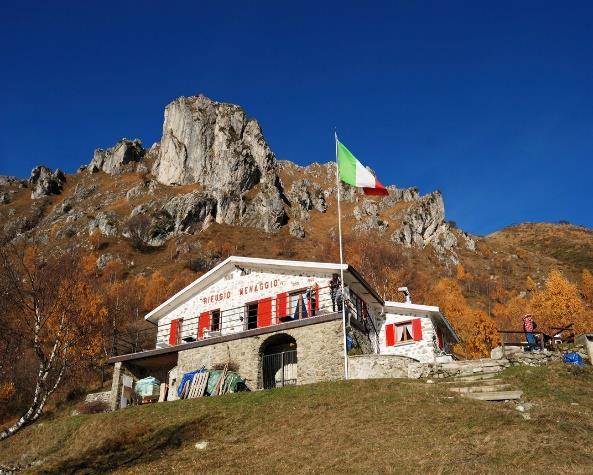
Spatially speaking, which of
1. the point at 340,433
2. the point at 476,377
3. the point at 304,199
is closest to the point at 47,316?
the point at 340,433

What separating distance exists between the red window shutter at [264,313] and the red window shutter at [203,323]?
3610 millimetres

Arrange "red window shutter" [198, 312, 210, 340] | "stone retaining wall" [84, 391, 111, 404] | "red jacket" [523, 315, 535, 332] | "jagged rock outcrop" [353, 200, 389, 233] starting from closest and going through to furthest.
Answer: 1. "red jacket" [523, 315, 535, 332]
2. "stone retaining wall" [84, 391, 111, 404]
3. "red window shutter" [198, 312, 210, 340]
4. "jagged rock outcrop" [353, 200, 389, 233]

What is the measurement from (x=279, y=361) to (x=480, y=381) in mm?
10530

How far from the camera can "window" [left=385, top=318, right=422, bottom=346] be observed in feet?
103

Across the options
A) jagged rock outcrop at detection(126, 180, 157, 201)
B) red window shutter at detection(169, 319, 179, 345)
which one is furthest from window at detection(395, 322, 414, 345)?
jagged rock outcrop at detection(126, 180, 157, 201)

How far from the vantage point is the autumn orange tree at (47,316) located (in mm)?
24625

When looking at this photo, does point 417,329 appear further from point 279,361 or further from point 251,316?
point 251,316

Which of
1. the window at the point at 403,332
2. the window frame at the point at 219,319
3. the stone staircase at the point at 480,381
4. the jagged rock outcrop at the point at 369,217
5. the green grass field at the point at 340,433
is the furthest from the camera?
the jagged rock outcrop at the point at 369,217

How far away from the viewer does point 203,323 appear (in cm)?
3184

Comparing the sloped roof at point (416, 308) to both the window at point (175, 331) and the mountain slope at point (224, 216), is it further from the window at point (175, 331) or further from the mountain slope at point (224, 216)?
the mountain slope at point (224, 216)

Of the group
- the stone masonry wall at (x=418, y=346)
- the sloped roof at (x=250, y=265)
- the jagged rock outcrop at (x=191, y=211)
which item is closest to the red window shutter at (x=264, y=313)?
the sloped roof at (x=250, y=265)

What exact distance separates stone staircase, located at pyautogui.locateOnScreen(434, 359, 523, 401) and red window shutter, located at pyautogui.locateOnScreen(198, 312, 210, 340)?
14.0m

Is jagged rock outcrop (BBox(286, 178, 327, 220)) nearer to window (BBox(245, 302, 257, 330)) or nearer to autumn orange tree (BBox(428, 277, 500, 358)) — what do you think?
autumn orange tree (BBox(428, 277, 500, 358))

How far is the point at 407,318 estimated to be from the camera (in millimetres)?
32000
